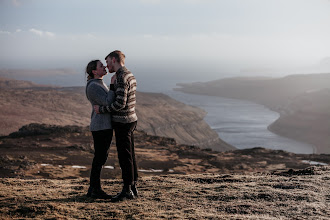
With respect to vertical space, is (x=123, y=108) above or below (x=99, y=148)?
above

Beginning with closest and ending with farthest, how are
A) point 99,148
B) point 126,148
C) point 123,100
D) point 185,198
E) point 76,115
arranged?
point 123,100 → point 126,148 → point 99,148 → point 185,198 → point 76,115

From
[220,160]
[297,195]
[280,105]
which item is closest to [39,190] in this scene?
[297,195]

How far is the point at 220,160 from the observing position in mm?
19266

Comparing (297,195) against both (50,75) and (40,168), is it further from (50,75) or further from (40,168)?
(50,75)

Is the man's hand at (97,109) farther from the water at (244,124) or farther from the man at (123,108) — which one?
the water at (244,124)

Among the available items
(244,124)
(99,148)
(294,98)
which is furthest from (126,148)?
(294,98)

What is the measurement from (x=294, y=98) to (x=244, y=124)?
27.6m

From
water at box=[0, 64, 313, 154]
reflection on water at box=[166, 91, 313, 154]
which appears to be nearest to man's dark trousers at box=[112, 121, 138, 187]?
water at box=[0, 64, 313, 154]

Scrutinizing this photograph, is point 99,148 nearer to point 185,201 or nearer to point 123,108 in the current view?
point 123,108

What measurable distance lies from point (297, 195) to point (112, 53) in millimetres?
3806

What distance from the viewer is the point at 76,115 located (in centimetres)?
5341

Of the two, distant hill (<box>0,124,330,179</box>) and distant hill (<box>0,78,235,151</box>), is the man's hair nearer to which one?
distant hill (<box>0,124,330,179</box>)

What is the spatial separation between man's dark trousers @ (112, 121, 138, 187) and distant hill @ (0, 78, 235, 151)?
35116 mm

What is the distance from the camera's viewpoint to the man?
5176 millimetres
